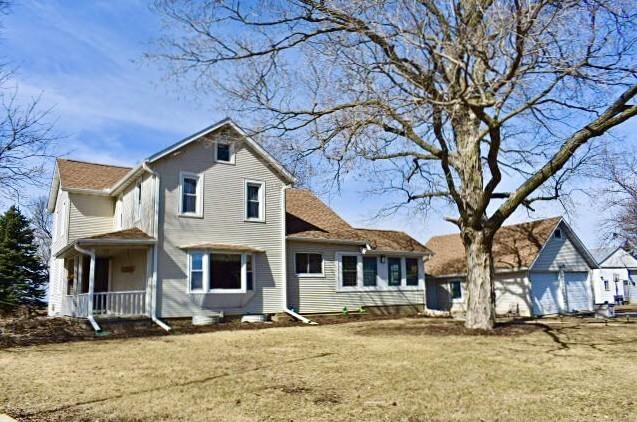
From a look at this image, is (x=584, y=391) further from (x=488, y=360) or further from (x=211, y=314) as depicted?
(x=211, y=314)

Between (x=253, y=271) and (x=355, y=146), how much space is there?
25.9 ft

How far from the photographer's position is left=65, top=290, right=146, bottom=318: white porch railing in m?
17.0

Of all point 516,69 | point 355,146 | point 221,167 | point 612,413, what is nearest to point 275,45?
point 355,146

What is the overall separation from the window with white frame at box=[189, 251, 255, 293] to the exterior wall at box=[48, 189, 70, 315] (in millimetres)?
6362

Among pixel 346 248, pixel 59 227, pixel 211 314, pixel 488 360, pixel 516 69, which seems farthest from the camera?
pixel 59 227

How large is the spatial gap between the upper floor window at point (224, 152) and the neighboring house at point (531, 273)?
12.8 m

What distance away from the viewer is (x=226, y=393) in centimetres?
709

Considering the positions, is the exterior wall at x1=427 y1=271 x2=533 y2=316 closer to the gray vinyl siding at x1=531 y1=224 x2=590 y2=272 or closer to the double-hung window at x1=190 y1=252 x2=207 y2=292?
the gray vinyl siding at x1=531 y1=224 x2=590 y2=272

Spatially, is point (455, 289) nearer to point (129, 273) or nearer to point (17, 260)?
point (129, 273)

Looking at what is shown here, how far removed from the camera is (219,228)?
1864cm

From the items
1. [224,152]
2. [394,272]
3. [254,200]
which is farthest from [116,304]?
[394,272]

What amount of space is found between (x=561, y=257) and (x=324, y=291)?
12.2 metres

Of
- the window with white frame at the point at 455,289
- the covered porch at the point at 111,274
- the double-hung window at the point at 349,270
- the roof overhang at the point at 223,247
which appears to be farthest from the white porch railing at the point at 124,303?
the window with white frame at the point at 455,289

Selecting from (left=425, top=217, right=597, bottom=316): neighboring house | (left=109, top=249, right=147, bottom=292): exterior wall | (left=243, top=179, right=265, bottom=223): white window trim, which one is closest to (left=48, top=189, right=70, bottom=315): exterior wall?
(left=109, top=249, right=147, bottom=292): exterior wall
